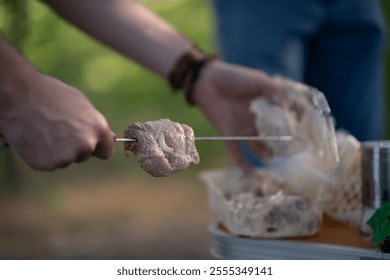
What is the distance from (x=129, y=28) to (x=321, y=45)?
602mm

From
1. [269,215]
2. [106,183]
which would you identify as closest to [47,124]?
[269,215]

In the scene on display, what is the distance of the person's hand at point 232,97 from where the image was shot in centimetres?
152

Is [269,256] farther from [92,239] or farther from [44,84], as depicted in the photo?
[92,239]

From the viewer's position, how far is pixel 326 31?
193 centimetres

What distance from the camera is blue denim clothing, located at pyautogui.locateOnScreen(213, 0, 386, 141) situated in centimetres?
183

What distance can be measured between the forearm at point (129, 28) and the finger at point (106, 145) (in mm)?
605

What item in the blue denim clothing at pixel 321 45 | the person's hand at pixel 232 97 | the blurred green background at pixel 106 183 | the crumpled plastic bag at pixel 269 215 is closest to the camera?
the crumpled plastic bag at pixel 269 215

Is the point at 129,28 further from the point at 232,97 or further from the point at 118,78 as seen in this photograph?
the point at 118,78

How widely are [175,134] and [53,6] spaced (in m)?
0.64

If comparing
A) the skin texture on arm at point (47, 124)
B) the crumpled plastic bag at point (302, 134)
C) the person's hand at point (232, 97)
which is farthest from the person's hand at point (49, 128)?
the person's hand at point (232, 97)

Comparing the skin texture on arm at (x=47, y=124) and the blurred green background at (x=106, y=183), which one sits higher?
the skin texture on arm at (x=47, y=124)

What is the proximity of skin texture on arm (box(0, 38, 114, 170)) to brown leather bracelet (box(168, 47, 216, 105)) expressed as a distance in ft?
1.87

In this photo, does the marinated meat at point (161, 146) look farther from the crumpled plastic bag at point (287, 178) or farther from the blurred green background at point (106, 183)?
the blurred green background at point (106, 183)

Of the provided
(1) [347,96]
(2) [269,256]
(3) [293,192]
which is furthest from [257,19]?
(2) [269,256]
